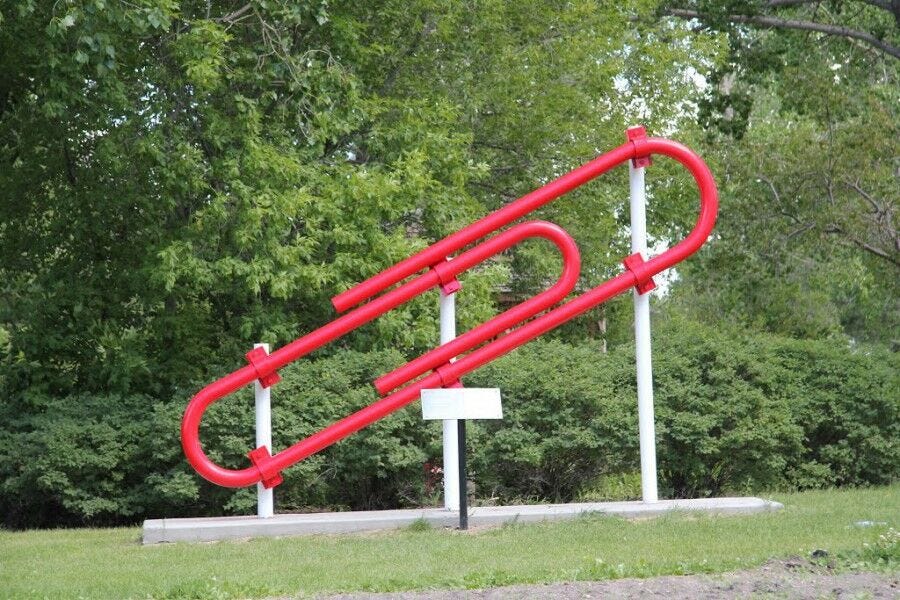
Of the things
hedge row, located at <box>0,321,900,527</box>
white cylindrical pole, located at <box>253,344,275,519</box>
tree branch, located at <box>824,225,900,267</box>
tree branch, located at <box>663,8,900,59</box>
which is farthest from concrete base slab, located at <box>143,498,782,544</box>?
tree branch, located at <box>663,8,900,59</box>

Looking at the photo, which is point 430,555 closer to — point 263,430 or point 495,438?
point 263,430

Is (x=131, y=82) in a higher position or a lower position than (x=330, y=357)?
higher

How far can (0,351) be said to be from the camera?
15.5 metres

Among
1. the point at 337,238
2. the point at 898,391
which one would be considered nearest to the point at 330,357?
the point at 337,238

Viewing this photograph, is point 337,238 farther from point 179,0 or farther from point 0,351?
point 0,351

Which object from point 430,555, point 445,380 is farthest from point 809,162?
point 430,555

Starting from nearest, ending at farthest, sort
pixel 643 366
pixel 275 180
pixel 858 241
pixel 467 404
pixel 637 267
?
pixel 467 404, pixel 637 267, pixel 643 366, pixel 275 180, pixel 858 241

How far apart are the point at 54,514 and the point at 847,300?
28.6 meters

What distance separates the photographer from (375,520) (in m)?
10.6

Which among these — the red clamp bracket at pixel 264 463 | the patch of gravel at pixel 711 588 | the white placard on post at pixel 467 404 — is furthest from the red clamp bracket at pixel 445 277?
the patch of gravel at pixel 711 588

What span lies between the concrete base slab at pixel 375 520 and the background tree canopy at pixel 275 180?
1.76m

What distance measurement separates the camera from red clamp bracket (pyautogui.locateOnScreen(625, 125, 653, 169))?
1100 centimetres

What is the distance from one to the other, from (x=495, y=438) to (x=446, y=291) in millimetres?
2153

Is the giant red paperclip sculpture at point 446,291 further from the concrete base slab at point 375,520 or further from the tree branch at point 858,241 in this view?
the tree branch at point 858,241
